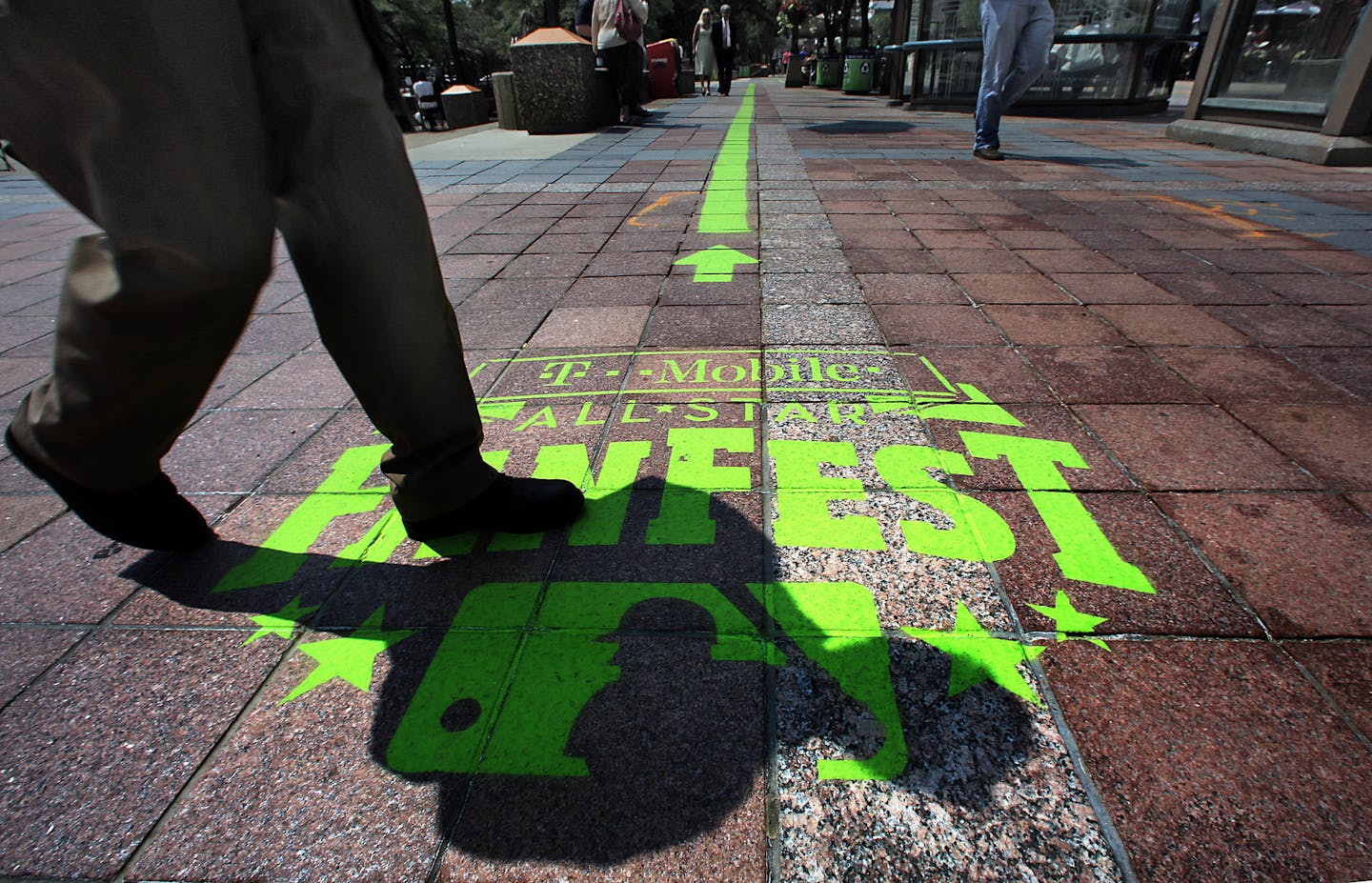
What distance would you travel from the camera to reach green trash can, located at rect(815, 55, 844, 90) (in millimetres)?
24453

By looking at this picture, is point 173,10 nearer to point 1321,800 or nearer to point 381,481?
point 381,481

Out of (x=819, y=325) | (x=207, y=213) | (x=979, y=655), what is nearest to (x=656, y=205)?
(x=819, y=325)

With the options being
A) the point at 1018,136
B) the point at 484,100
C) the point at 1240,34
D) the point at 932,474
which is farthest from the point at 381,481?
the point at 484,100

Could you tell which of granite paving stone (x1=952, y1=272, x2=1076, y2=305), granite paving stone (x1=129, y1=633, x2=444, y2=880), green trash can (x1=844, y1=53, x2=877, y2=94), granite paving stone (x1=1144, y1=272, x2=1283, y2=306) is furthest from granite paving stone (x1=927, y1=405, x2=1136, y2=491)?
green trash can (x1=844, y1=53, x2=877, y2=94)

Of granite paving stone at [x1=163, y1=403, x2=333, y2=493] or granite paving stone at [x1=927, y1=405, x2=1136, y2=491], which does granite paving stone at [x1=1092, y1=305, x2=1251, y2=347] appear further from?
granite paving stone at [x1=163, y1=403, x2=333, y2=493]

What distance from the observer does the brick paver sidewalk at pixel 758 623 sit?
46.4 inches

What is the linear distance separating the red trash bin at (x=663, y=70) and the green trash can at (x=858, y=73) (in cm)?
494

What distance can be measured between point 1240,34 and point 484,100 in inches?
496

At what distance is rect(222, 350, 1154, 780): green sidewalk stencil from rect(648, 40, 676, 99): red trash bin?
62.4ft

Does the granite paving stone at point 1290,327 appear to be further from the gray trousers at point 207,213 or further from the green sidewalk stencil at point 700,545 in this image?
the gray trousers at point 207,213

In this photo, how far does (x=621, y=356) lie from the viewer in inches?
119

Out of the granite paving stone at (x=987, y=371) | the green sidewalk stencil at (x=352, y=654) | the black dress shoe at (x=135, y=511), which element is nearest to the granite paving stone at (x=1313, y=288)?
the granite paving stone at (x=987, y=371)

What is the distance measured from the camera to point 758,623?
5.18ft

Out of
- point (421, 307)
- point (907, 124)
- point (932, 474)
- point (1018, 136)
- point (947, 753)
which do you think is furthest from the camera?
point (907, 124)
